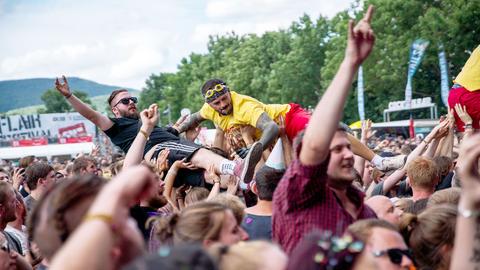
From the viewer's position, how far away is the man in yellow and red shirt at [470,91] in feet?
24.4

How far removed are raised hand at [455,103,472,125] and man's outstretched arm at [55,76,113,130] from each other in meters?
3.06

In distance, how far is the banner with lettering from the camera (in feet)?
194

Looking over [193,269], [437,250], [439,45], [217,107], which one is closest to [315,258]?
[193,269]

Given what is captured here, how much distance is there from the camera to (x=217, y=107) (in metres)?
7.38

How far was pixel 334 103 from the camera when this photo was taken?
3.54 m

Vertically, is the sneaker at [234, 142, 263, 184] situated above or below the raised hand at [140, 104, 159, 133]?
below

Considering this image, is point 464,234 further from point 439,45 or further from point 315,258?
point 439,45

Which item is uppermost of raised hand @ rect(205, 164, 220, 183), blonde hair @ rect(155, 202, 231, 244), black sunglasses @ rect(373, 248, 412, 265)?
blonde hair @ rect(155, 202, 231, 244)

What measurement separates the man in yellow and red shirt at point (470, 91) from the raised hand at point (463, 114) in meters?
0.04

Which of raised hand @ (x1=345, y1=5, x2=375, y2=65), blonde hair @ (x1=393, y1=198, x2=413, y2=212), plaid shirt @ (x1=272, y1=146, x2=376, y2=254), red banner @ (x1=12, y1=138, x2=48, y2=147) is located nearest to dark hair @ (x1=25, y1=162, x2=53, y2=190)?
blonde hair @ (x1=393, y1=198, x2=413, y2=212)

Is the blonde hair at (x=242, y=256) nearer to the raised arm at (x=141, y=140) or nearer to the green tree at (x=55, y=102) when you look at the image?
the raised arm at (x=141, y=140)

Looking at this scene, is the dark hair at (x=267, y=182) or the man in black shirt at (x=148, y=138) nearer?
the dark hair at (x=267, y=182)

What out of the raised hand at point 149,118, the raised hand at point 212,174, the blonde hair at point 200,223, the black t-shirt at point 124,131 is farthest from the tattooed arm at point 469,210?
the black t-shirt at point 124,131

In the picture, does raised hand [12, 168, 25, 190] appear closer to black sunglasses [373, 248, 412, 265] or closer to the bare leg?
the bare leg
